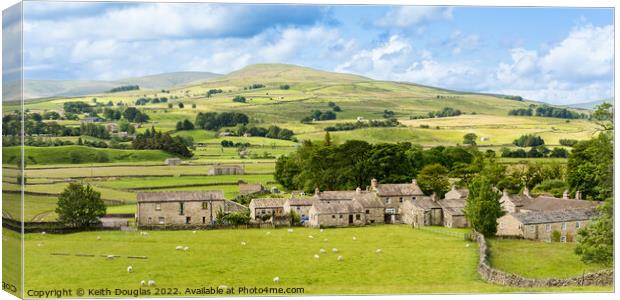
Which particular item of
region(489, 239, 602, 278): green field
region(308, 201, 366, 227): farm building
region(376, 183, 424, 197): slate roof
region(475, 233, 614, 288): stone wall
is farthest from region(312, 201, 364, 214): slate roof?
region(475, 233, 614, 288): stone wall

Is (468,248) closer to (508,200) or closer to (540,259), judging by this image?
(540,259)

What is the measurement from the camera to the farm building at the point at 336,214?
30.7 metres

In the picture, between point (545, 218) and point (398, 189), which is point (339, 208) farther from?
point (545, 218)

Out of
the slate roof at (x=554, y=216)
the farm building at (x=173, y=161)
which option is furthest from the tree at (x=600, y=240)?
the farm building at (x=173, y=161)

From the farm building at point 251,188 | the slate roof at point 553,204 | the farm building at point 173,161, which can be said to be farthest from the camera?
the farm building at point 251,188

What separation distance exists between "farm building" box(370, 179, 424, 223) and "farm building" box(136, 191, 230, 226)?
588cm

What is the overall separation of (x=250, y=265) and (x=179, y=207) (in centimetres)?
541

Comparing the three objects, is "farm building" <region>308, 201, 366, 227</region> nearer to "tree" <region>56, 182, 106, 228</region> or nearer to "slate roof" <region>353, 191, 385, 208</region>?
"slate roof" <region>353, 191, 385, 208</region>

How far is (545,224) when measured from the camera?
94.7 ft

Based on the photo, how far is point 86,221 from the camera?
25.7m

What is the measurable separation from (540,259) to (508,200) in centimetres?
557

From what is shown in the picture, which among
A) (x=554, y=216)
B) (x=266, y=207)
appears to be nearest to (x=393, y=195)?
(x=266, y=207)

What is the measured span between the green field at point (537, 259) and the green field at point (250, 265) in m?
0.82

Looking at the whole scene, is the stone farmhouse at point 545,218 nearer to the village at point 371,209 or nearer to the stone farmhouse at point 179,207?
the village at point 371,209
